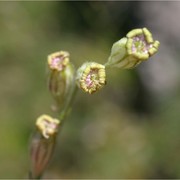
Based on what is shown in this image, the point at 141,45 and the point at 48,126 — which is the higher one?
the point at 141,45

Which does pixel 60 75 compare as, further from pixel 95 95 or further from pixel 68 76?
pixel 95 95

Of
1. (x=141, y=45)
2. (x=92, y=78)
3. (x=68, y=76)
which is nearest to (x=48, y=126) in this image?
(x=68, y=76)

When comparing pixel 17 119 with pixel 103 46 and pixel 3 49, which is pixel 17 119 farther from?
pixel 103 46

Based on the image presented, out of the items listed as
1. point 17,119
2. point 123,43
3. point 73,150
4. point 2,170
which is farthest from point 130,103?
point 123,43

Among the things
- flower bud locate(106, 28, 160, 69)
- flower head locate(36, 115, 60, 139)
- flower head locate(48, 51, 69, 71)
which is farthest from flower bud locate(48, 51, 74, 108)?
flower bud locate(106, 28, 160, 69)

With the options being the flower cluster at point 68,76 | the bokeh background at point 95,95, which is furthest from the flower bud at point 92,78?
the bokeh background at point 95,95

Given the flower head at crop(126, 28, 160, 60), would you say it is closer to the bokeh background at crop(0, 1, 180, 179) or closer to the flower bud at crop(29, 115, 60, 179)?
the flower bud at crop(29, 115, 60, 179)
